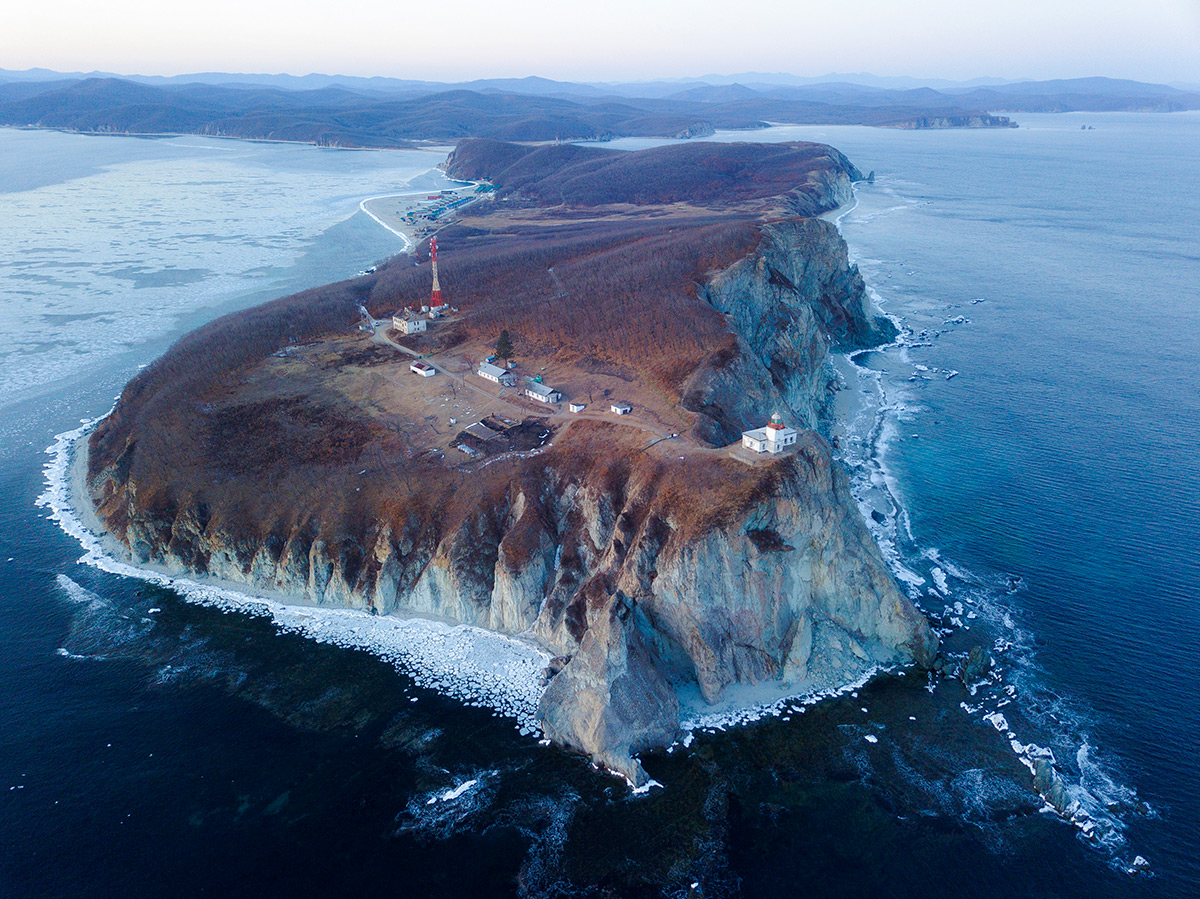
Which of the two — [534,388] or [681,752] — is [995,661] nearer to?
[681,752]

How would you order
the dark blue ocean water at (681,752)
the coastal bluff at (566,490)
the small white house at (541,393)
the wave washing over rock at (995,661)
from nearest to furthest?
the dark blue ocean water at (681,752)
the wave washing over rock at (995,661)
the coastal bluff at (566,490)
the small white house at (541,393)

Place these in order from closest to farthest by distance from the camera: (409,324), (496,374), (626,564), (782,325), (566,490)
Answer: (626,564), (566,490), (496,374), (782,325), (409,324)

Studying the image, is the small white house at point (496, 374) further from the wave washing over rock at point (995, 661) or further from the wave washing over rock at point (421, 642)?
the wave washing over rock at point (995, 661)

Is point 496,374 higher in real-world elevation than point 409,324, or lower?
lower

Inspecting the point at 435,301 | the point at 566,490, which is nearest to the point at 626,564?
the point at 566,490

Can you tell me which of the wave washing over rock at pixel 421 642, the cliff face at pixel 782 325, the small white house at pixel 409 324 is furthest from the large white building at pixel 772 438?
the small white house at pixel 409 324

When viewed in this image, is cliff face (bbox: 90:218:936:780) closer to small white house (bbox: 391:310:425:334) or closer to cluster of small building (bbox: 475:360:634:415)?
cluster of small building (bbox: 475:360:634:415)
